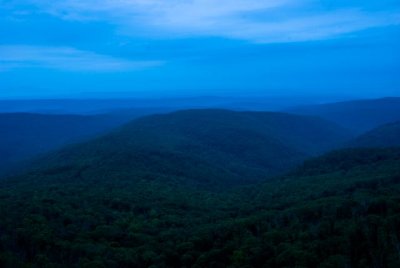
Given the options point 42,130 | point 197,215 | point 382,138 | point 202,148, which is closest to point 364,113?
point 382,138

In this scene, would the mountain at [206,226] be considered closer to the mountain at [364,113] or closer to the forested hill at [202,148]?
the forested hill at [202,148]

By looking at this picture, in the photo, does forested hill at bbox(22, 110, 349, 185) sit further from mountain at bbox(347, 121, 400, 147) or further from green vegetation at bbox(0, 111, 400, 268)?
mountain at bbox(347, 121, 400, 147)

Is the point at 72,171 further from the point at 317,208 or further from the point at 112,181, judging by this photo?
the point at 317,208

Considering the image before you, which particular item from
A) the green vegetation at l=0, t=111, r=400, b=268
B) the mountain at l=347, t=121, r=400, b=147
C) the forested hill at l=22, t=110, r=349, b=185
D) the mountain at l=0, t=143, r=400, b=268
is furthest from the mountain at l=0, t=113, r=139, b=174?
the mountain at l=0, t=143, r=400, b=268

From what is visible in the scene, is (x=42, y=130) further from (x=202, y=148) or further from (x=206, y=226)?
(x=206, y=226)

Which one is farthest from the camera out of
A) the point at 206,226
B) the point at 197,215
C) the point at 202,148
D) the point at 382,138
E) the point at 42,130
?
the point at 42,130

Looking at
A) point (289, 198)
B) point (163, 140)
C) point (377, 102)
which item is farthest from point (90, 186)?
point (377, 102)

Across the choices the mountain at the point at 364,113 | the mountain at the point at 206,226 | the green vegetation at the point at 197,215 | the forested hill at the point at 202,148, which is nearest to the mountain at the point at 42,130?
the forested hill at the point at 202,148

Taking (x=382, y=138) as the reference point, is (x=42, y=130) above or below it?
above
